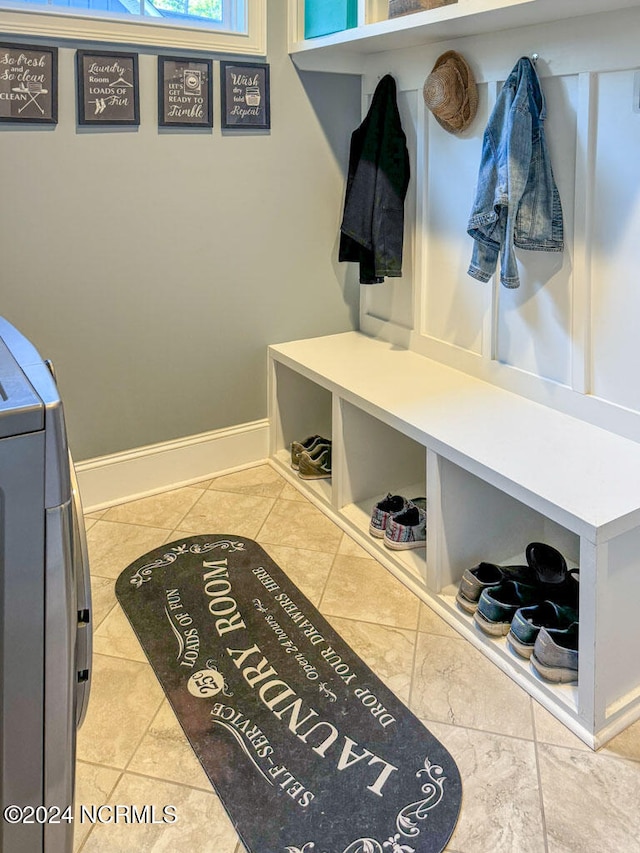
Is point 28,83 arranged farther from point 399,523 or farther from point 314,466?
point 399,523

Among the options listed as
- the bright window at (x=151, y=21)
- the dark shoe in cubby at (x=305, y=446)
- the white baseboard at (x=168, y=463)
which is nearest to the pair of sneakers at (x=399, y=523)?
the dark shoe in cubby at (x=305, y=446)

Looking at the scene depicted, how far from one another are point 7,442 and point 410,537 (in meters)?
1.62

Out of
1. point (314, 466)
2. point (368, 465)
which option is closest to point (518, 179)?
point (368, 465)

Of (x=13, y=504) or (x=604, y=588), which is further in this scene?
(x=604, y=588)

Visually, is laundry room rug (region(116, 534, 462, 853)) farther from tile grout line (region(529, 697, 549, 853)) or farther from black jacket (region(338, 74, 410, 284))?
black jacket (region(338, 74, 410, 284))

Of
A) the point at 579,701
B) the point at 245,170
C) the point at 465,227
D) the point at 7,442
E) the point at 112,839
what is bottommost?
the point at 112,839

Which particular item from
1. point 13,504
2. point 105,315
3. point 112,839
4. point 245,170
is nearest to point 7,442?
point 13,504

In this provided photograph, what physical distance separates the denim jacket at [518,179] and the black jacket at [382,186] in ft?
1.82

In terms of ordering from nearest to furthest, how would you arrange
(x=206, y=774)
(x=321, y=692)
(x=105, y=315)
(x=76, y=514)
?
1. (x=76, y=514)
2. (x=206, y=774)
3. (x=321, y=692)
4. (x=105, y=315)

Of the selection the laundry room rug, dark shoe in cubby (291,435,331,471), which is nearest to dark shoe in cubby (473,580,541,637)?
the laundry room rug

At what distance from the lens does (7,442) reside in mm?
823

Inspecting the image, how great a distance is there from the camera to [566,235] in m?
2.03

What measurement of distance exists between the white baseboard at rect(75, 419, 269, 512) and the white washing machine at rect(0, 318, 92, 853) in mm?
1708

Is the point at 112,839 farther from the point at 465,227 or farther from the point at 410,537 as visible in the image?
the point at 465,227
